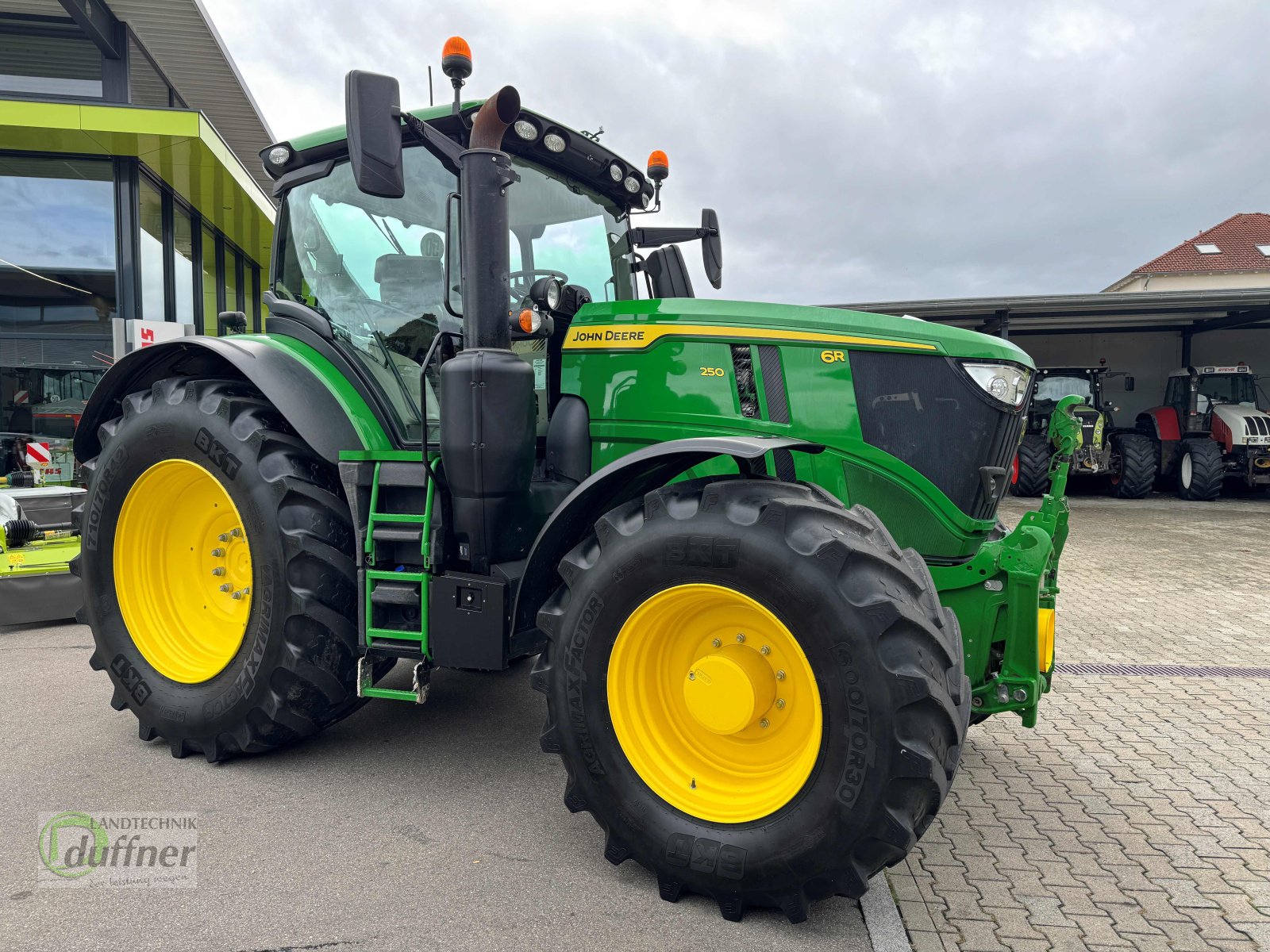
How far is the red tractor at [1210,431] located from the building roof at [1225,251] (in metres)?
20.1

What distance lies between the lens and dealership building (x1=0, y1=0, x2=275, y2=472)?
984 centimetres

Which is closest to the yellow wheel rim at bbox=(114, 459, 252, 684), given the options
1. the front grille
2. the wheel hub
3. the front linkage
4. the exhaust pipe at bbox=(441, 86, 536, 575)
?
the exhaust pipe at bbox=(441, 86, 536, 575)

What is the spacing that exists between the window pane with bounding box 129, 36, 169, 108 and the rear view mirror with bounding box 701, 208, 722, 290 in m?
11.4

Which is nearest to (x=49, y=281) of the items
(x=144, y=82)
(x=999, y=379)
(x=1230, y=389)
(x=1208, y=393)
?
(x=144, y=82)

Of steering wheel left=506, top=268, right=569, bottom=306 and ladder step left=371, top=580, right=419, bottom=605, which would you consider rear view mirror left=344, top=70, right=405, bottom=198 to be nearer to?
steering wheel left=506, top=268, right=569, bottom=306

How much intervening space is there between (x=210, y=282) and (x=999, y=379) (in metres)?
13.0

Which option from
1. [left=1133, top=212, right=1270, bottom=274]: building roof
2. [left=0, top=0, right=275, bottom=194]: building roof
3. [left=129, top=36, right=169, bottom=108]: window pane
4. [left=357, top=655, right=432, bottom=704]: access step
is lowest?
[left=357, top=655, right=432, bottom=704]: access step

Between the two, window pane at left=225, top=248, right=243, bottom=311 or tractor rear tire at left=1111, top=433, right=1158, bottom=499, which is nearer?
window pane at left=225, top=248, right=243, bottom=311

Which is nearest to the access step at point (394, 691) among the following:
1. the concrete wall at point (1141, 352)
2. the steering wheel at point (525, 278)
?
the steering wheel at point (525, 278)

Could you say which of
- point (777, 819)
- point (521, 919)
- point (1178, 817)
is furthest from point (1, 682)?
point (1178, 817)

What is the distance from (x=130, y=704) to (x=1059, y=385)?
1637 centimetres

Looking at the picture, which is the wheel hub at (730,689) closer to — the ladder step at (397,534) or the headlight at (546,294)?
the ladder step at (397,534)

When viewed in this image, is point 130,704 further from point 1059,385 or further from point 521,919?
point 1059,385

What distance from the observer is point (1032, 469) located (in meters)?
14.2
